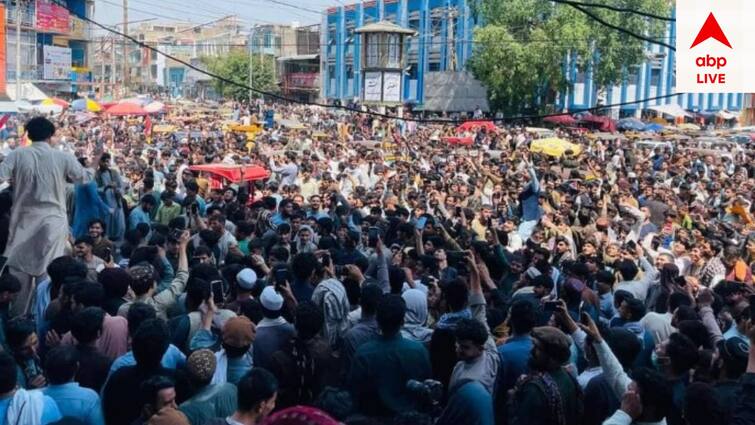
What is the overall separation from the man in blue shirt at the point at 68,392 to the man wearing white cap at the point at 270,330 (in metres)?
1.05

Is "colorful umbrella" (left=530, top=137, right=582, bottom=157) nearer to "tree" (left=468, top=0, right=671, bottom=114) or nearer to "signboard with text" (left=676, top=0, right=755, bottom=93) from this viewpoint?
"signboard with text" (left=676, top=0, right=755, bottom=93)

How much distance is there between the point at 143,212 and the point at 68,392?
19.2ft

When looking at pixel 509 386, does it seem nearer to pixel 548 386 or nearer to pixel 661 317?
pixel 548 386

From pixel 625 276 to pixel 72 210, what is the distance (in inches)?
207

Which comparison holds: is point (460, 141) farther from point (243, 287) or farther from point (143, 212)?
point (243, 287)

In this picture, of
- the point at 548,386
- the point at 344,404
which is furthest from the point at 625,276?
the point at 344,404

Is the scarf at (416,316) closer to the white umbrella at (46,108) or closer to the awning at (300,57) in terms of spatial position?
the white umbrella at (46,108)

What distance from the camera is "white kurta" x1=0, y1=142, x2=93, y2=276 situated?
6.43 meters

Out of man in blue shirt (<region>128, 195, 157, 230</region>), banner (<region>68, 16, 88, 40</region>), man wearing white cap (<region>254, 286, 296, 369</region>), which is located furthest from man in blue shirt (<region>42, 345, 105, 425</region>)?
banner (<region>68, 16, 88, 40</region>)

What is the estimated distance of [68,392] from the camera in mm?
4164

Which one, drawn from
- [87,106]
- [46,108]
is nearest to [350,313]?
[46,108]

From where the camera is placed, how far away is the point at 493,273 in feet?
26.8

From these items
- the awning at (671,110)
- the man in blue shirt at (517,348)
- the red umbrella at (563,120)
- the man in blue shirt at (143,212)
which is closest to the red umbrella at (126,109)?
the red umbrella at (563,120)

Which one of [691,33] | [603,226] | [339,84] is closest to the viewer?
[691,33]
